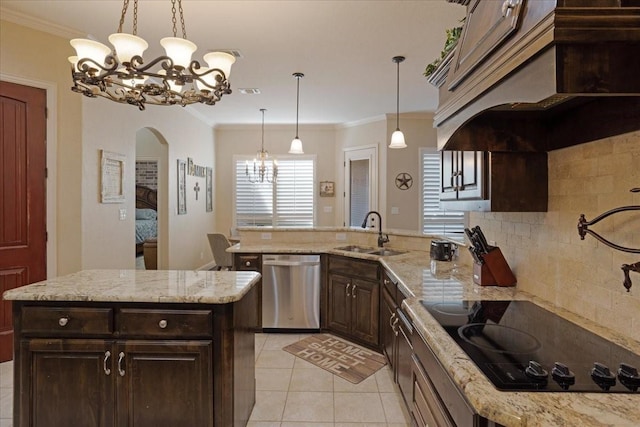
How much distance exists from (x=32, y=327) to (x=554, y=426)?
218cm

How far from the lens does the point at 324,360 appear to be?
3047 millimetres

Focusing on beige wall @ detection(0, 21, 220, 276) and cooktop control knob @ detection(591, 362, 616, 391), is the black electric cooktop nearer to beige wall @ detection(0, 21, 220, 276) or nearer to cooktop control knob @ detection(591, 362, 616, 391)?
cooktop control knob @ detection(591, 362, 616, 391)

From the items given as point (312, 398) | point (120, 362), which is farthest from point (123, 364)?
point (312, 398)

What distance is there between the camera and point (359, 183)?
6703 millimetres

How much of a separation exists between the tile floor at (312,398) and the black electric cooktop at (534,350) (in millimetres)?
1128

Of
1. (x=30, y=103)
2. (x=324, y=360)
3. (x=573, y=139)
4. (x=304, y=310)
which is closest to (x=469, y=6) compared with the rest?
(x=573, y=139)

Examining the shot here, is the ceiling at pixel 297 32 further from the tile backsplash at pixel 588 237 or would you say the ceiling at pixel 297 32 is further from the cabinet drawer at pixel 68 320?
the cabinet drawer at pixel 68 320

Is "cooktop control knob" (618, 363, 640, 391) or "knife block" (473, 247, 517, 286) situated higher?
"knife block" (473, 247, 517, 286)

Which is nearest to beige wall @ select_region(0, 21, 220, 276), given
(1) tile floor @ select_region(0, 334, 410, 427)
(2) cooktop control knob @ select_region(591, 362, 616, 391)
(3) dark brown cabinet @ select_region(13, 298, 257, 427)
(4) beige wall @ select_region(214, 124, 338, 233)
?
(1) tile floor @ select_region(0, 334, 410, 427)

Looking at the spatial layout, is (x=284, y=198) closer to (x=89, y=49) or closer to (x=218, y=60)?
(x=218, y=60)

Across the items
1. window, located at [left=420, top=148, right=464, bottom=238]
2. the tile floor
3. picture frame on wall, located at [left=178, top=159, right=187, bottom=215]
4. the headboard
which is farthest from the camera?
the headboard

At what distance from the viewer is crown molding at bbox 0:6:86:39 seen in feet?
9.21

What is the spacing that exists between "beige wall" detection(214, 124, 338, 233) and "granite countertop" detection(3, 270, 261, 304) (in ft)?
16.4

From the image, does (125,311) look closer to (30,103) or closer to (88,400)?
(88,400)
